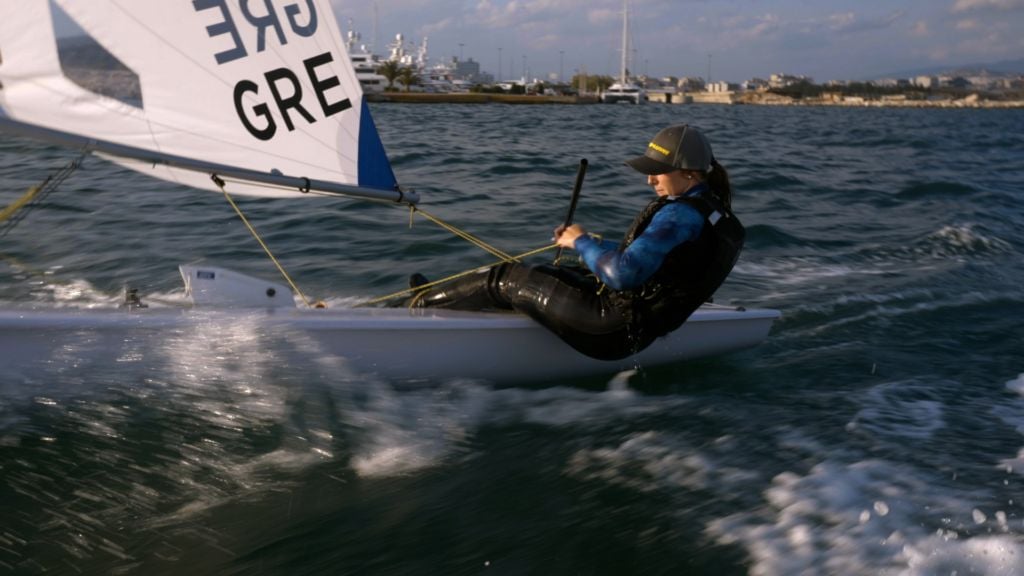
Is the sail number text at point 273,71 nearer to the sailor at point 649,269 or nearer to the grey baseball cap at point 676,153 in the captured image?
the sailor at point 649,269

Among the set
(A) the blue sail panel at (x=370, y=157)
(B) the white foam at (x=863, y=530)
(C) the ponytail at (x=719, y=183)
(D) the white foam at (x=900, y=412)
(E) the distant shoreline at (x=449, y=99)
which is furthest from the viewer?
(E) the distant shoreline at (x=449, y=99)

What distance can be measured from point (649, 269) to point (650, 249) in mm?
66

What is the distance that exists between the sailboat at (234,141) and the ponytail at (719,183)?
0.85 metres

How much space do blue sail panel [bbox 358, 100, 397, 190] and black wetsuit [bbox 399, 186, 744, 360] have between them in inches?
19.9

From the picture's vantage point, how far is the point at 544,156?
12047 mm

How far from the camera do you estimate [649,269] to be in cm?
274

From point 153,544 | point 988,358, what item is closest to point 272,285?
point 153,544

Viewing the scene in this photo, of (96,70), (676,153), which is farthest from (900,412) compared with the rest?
(96,70)

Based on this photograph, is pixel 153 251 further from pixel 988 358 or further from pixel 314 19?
pixel 988 358

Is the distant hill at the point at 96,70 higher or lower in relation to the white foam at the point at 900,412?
higher

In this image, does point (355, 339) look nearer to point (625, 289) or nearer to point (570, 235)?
point (570, 235)

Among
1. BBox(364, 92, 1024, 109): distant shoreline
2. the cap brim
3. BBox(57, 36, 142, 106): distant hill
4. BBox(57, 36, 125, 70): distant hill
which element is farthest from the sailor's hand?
BBox(364, 92, 1024, 109): distant shoreline

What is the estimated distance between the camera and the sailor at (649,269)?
2.77 meters

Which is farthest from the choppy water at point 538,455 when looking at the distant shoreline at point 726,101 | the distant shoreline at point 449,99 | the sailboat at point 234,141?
the distant shoreline at point 726,101
